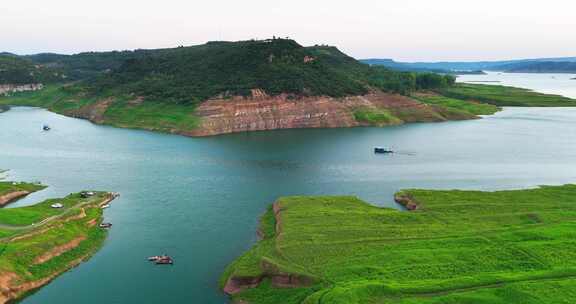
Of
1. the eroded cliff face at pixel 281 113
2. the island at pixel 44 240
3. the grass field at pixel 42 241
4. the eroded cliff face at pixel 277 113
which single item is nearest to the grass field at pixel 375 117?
the eroded cliff face at pixel 281 113

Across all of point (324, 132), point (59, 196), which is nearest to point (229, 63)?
point (324, 132)

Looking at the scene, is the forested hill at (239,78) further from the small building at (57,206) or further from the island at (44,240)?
the island at (44,240)

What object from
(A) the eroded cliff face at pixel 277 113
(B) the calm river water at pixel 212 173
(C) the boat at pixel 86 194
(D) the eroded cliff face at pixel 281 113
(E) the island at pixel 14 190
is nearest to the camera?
(B) the calm river water at pixel 212 173

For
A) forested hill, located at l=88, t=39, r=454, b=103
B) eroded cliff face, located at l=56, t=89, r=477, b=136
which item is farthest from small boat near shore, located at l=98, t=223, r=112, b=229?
forested hill, located at l=88, t=39, r=454, b=103

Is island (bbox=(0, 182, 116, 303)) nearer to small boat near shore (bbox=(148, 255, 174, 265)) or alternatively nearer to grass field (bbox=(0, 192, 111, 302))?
grass field (bbox=(0, 192, 111, 302))

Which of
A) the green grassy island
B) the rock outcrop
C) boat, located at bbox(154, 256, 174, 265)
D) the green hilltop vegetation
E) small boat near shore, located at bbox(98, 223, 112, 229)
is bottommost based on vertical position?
boat, located at bbox(154, 256, 174, 265)

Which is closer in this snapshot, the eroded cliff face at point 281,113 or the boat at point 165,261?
the boat at point 165,261
